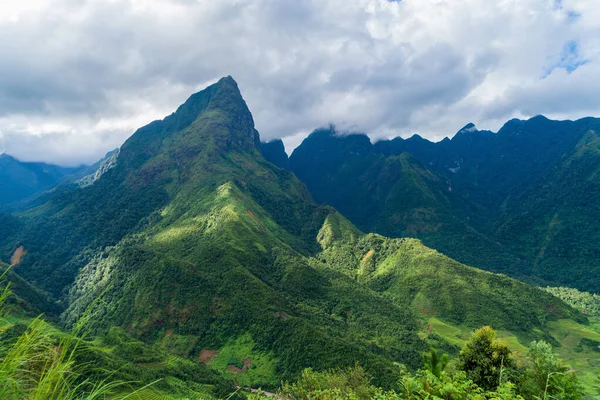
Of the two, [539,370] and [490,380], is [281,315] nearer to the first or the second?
[490,380]

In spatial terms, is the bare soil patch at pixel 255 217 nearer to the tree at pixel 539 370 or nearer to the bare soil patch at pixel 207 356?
the bare soil patch at pixel 207 356

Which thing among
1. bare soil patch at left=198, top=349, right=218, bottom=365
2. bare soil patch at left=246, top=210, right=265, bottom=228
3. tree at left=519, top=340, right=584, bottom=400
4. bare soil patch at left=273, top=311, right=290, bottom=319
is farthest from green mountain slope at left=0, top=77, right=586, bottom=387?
tree at left=519, top=340, right=584, bottom=400

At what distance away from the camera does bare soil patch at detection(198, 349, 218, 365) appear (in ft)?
327

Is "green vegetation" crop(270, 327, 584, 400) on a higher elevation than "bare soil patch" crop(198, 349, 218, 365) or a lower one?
higher

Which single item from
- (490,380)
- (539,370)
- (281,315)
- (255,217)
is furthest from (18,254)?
(539,370)

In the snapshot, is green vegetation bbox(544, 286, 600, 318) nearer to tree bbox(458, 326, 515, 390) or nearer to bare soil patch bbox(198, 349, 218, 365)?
bare soil patch bbox(198, 349, 218, 365)

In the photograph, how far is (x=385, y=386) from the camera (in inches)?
2867

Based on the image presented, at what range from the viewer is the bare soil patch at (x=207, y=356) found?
327ft

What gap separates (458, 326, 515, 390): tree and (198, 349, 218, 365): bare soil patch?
86.1 m

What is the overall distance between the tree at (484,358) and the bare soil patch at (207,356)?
86122 mm

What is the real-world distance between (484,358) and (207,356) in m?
89.9

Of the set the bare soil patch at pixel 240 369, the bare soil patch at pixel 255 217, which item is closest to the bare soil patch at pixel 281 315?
the bare soil patch at pixel 240 369

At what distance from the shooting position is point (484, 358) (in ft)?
94.8

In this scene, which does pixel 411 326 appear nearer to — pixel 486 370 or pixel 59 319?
pixel 486 370
